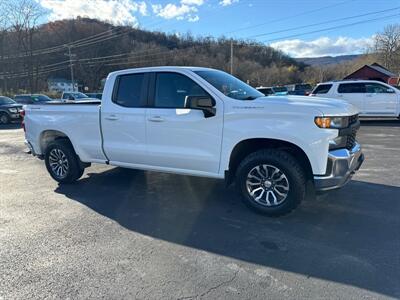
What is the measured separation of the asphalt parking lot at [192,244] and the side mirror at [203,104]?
4.46 feet

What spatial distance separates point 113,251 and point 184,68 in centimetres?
275

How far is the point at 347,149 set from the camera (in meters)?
4.31

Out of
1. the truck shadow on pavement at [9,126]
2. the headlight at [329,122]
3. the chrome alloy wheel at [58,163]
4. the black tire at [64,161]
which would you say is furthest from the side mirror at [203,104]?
the truck shadow on pavement at [9,126]

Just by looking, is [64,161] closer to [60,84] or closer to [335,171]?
[335,171]

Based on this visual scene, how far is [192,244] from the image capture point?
3.81 metres

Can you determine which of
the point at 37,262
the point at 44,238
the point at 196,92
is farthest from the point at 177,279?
the point at 196,92

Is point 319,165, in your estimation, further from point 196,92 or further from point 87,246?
→ point 87,246

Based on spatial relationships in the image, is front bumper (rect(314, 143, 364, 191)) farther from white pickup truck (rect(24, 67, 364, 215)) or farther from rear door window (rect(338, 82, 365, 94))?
rear door window (rect(338, 82, 365, 94))

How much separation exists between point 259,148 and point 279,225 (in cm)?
105

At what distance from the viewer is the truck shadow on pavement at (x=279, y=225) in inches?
129

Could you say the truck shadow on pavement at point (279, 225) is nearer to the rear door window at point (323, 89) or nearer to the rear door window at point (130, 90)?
the rear door window at point (130, 90)

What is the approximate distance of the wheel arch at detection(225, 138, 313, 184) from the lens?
4324 mm

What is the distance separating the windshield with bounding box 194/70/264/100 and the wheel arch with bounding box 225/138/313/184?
0.68 meters

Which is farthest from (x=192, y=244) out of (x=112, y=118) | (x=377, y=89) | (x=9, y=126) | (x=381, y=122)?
(x=9, y=126)
